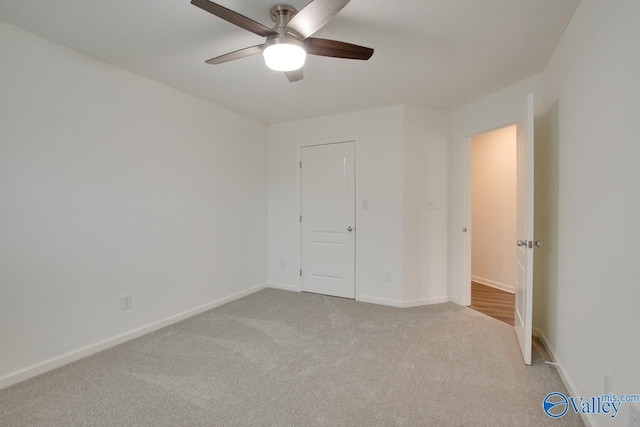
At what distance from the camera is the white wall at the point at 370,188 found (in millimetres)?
3482

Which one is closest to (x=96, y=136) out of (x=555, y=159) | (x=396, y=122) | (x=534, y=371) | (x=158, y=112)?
(x=158, y=112)

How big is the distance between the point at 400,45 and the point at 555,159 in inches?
56.6

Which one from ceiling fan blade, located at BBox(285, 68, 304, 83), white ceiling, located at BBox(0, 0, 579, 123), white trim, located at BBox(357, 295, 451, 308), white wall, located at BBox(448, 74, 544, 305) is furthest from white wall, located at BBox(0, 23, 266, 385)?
white wall, located at BBox(448, 74, 544, 305)

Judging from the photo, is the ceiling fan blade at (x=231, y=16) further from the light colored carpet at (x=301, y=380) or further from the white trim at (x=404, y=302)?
the white trim at (x=404, y=302)

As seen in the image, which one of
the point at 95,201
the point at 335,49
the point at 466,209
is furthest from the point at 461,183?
the point at 95,201

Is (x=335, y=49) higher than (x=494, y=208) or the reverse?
higher

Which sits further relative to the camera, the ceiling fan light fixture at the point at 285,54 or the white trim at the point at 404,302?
the white trim at the point at 404,302

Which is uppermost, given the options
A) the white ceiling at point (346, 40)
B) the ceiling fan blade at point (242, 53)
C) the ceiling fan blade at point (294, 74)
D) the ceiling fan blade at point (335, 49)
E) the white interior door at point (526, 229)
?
the white ceiling at point (346, 40)

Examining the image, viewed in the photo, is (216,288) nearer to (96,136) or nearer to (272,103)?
(96,136)

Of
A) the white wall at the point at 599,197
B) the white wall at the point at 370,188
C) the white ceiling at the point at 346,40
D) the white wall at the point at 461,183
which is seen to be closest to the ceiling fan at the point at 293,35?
the white ceiling at the point at 346,40

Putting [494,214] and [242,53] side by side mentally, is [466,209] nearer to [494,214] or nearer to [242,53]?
[494,214]

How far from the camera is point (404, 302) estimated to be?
11.3ft

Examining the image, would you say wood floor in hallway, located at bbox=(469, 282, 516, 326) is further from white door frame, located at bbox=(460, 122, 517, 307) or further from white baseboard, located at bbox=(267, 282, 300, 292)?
white baseboard, located at bbox=(267, 282, 300, 292)

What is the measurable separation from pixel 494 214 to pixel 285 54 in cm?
397
